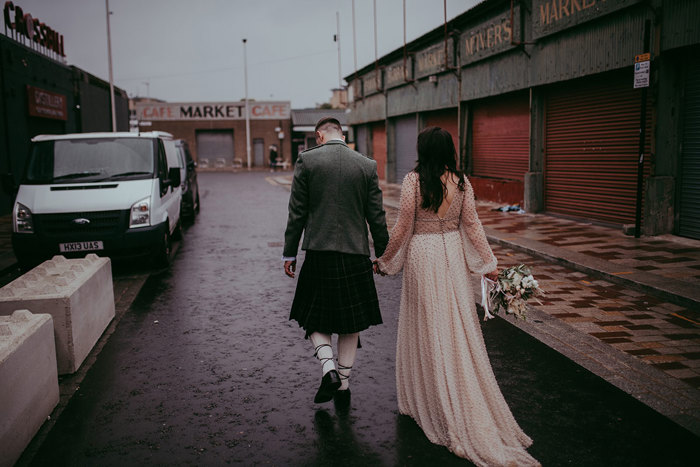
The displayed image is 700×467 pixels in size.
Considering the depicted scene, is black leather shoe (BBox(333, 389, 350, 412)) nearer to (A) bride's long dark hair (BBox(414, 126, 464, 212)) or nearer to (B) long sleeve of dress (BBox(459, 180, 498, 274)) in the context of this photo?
(B) long sleeve of dress (BBox(459, 180, 498, 274))

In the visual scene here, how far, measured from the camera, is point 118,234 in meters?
8.73

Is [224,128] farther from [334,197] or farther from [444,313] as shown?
[444,313]

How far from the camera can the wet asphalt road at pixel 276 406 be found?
358 centimetres

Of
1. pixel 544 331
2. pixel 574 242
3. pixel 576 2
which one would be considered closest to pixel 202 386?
pixel 544 331

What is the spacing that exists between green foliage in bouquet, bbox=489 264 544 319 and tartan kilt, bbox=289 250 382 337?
797 millimetres

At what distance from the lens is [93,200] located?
28.8ft

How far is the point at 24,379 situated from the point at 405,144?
23.2 m

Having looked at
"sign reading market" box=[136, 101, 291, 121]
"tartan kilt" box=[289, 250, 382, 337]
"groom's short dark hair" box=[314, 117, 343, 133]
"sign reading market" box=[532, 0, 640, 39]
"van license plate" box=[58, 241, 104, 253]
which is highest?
"sign reading market" box=[136, 101, 291, 121]

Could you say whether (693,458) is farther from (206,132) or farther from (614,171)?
A: (206,132)

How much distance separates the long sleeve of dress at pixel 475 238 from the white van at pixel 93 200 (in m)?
6.13

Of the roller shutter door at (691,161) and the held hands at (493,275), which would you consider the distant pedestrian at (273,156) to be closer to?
the roller shutter door at (691,161)

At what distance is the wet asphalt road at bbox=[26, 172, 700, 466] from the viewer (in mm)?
3576

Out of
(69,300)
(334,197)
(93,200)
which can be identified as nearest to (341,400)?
(334,197)

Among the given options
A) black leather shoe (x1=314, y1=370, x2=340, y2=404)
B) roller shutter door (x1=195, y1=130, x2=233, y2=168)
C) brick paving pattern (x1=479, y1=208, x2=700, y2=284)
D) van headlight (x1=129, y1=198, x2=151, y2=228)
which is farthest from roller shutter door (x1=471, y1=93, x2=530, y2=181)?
roller shutter door (x1=195, y1=130, x2=233, y2=168)
